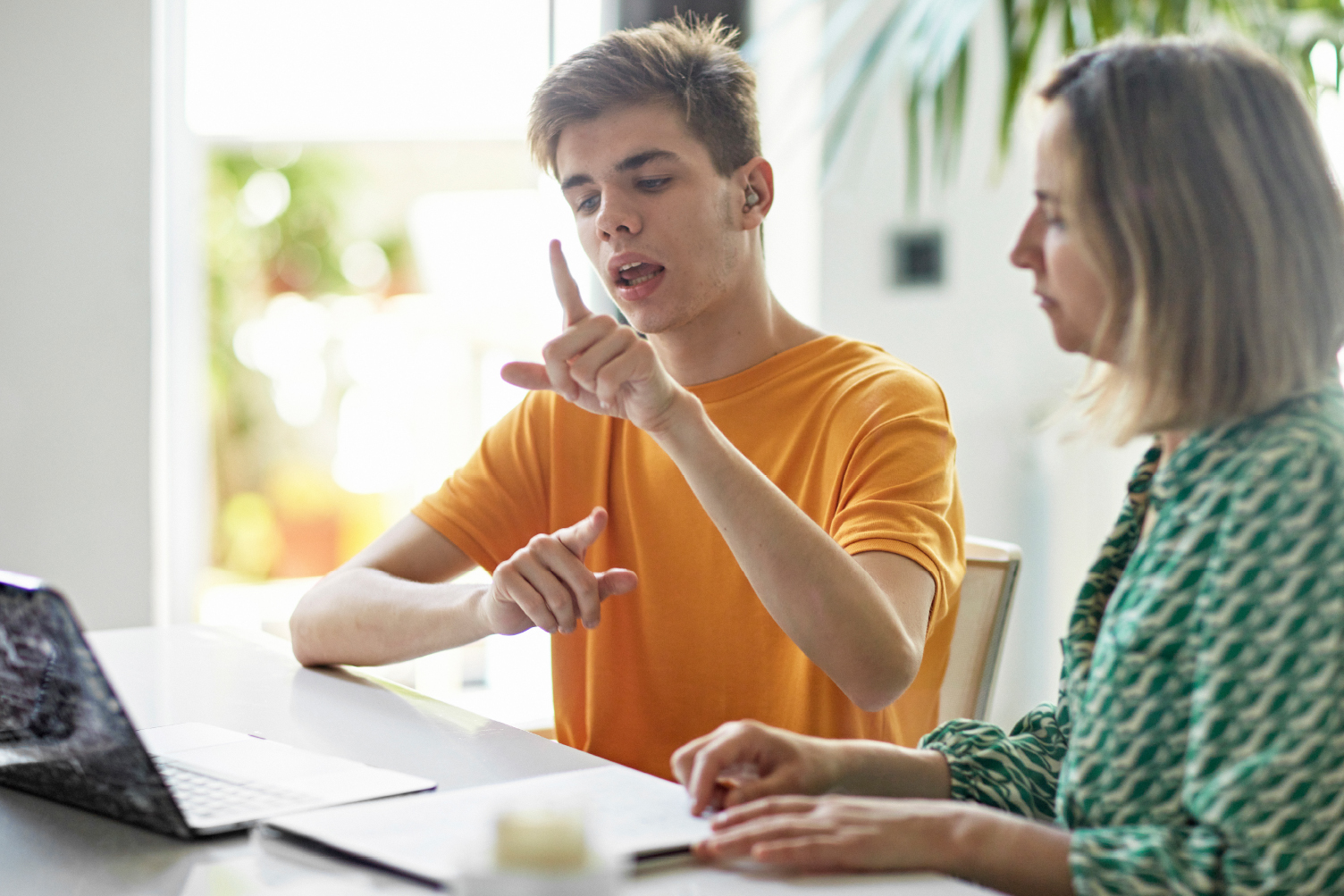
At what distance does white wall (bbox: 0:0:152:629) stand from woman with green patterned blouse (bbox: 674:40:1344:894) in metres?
1.86

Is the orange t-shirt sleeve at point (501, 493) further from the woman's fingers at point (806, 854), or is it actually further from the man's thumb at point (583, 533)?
the woman's fingers at point (806, 854)

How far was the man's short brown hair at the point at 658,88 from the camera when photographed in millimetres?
1379

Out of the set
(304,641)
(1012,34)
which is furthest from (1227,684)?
(1012,34)

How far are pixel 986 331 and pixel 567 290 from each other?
1.87 metres

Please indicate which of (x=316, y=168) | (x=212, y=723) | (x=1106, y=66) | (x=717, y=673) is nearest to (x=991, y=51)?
(x=717, y=673)

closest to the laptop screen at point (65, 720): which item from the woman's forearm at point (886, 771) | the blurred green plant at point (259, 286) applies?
the woman's forearm at point (886, 771)

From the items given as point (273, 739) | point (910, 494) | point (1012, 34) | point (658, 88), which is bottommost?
point (273, 739)

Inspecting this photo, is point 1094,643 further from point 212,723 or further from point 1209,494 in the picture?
point 212,723

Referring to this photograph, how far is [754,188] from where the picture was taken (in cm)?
147

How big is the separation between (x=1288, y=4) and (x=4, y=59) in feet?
7.19

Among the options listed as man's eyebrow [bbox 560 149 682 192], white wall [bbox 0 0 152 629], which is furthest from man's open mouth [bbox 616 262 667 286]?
white wall [bbox 0 0 152 629]

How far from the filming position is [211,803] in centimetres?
84

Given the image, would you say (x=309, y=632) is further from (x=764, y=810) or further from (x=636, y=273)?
(x=764, y=810)

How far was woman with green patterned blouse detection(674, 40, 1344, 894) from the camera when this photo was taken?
0.65m
